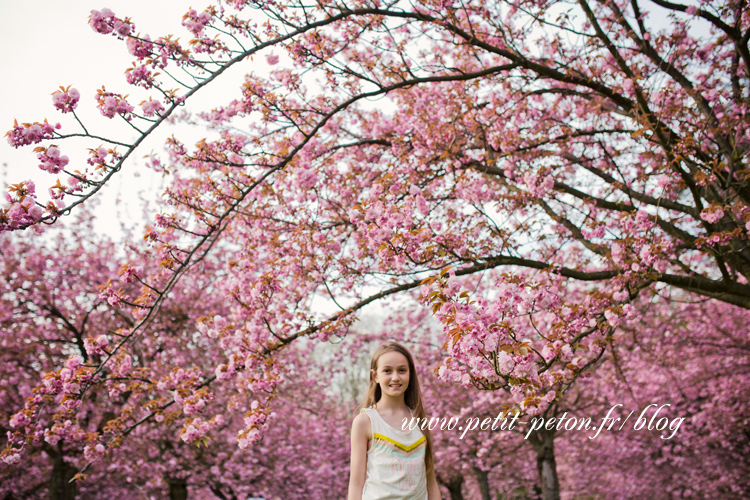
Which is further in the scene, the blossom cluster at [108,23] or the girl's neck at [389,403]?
the blossom cluster at [108,23]

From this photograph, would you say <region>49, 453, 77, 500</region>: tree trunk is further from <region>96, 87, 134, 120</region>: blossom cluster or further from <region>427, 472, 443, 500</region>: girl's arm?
<region>427, 472, 443, 500</region>: girl's arm

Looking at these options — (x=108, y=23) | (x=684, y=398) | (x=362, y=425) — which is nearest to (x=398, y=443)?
(x=362, y=425)

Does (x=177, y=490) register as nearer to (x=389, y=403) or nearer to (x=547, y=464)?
(x=547, y=464)

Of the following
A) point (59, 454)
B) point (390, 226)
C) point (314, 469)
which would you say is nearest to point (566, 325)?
point (390, 226)

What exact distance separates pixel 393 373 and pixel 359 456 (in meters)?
0.48

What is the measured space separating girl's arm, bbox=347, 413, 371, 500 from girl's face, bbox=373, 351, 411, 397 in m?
0.22

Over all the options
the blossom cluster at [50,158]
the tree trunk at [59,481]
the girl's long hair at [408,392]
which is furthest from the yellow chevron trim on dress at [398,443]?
the tree trunk at [59,481]

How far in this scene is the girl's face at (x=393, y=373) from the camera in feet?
9.32

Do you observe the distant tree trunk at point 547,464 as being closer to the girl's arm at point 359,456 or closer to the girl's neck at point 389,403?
the girl's neck at point 389,403

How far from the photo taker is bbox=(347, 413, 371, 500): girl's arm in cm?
255

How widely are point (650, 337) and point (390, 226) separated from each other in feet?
28.4

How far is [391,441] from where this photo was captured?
2629 mm

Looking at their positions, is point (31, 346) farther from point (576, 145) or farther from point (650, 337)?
point (650, 337)

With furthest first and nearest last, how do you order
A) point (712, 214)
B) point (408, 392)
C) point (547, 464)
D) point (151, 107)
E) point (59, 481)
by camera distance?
point (547, 464)
point (59, 481)
point (712, 214)
point (151, 107)
point (408, 392)
